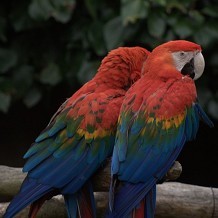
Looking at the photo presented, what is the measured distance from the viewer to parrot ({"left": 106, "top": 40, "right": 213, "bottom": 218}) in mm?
1944

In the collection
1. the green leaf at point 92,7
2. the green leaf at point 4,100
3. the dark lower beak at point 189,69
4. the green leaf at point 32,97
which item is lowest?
the green leaf at point 32,97

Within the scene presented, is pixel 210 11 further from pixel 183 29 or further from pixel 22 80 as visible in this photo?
pixel 22 80

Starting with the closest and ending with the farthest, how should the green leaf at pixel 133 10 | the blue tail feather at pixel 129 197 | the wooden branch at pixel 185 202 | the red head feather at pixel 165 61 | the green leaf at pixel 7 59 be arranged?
the blue tail feather at pixel 129 197 < the red head feather at pixel 165 61 < the wooden branch at pixel 185 202 < the green leaf at pixel 133 10 < the green leaf at pixel 7 59

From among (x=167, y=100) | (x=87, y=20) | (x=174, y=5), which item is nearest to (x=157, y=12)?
(x=174, y=5)

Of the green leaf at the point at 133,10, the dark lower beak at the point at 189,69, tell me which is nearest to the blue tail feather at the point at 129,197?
the dark lower beak at the point at 189,69

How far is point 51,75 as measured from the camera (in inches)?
126

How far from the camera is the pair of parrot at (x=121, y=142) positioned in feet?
6.41

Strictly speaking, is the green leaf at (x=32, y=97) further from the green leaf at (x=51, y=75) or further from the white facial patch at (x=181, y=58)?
the white facial patch at (x=181, y=58)

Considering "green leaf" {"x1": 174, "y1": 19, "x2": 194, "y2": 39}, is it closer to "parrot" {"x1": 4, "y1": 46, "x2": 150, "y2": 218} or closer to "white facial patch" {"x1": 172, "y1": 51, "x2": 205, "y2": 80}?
"white facial patch" {"x1": 172, "y1": 51, "x2": 205, "y2": 80}

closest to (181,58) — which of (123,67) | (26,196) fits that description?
(123,67)

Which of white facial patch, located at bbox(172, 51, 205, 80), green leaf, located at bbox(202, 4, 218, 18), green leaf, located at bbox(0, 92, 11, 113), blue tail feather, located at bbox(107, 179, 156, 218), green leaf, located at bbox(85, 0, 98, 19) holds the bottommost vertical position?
green leaf, located at bbox(0, 92, 11, 113)

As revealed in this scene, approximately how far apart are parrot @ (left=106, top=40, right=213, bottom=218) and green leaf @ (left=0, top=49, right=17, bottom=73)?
1.16m

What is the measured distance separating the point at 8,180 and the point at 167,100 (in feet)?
1.73

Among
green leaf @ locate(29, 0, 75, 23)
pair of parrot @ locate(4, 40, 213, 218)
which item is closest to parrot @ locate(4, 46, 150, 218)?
pair of parrot @ locate(4, 40, 213, 218)
